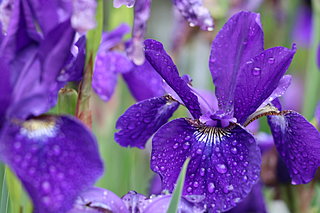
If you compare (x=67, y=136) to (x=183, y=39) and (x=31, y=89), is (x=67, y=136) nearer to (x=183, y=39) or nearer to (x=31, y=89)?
(x=31, y=89)

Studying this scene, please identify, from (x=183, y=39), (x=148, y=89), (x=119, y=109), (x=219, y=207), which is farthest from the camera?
(x=183, y=39)

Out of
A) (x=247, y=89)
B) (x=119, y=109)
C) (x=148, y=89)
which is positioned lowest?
(x=119, y=109)

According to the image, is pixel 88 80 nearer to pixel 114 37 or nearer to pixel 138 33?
pixel 138 33

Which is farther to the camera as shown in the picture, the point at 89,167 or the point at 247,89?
the point at 247,89

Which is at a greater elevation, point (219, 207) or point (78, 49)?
point (78, 49)

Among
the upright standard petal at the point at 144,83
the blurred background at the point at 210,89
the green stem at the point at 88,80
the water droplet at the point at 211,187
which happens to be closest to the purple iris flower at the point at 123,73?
the upright standard petal at the point at 144,83

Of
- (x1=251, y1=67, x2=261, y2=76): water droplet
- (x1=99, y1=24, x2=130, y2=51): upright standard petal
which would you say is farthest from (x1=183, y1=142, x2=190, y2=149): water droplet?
Answer: (x1=99, y1=24, x2=130, y2=51): upright standard petal

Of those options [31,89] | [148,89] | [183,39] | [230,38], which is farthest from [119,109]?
[31,89]
